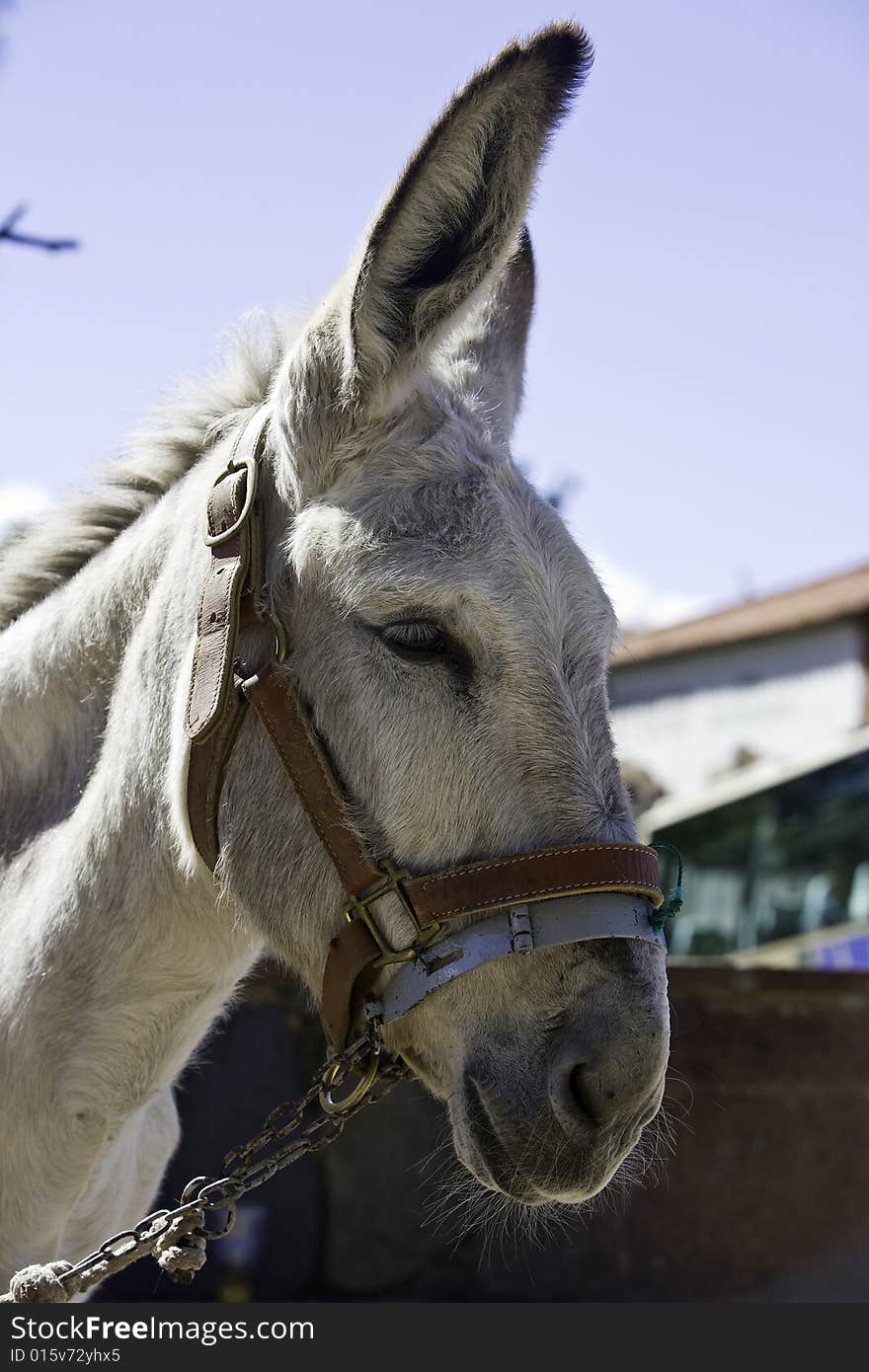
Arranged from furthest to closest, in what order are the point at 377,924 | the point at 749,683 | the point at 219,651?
1. the point at 749,683
2. the point at 219,651
3. the point at 377,924

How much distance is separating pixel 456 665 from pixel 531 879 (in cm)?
36

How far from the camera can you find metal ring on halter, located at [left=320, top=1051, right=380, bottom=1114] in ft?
6.12

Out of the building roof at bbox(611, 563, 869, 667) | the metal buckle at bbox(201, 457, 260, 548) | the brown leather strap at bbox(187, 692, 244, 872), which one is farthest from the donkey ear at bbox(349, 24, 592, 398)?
the building roof at bbox(611, 563, 869, 667)

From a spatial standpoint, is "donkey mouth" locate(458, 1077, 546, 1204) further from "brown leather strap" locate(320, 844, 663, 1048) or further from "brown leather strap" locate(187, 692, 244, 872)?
"brown leather strap" locate(187, 692, 244, 872)

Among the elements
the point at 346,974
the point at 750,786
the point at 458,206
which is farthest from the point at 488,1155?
the point at 750,786

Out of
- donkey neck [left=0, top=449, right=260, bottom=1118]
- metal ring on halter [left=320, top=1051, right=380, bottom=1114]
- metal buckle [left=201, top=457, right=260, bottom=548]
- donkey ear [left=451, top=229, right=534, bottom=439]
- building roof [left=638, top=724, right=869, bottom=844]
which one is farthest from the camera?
building roof [left=638, top=724, right=869, bottom=844]

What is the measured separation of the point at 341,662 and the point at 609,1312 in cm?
253

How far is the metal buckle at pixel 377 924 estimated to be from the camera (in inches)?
70.0

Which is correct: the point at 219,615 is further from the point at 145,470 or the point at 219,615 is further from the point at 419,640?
the point at 145,470

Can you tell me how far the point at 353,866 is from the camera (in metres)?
1.83

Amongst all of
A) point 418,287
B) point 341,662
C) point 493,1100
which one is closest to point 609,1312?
point 493,1100

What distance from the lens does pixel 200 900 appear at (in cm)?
211

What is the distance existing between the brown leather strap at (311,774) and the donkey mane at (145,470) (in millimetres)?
757

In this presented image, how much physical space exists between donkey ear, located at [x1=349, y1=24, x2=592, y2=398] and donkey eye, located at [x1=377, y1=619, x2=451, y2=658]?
45cm
